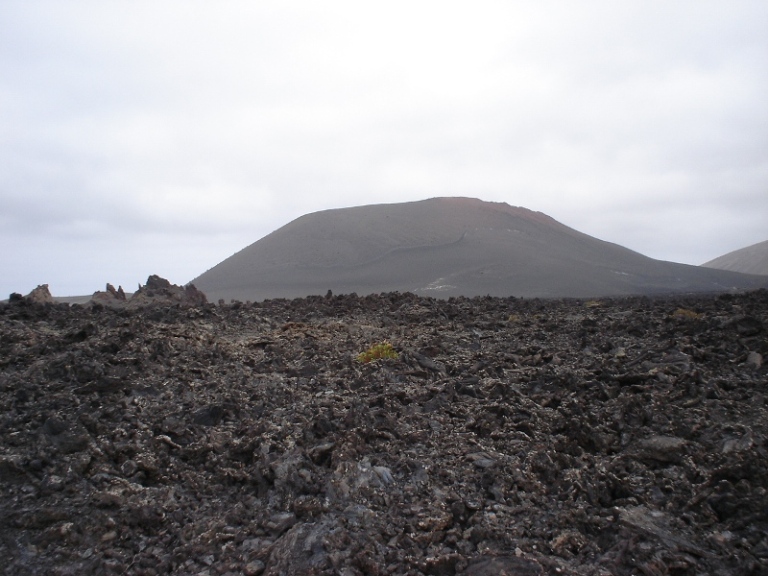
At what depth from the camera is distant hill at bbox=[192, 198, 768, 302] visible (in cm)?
5575

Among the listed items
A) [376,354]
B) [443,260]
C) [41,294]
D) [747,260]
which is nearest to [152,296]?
[41,294]

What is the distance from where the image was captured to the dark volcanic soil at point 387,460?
4000 mm

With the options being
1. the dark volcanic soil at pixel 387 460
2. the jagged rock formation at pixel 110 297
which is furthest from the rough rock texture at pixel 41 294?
the dark volcanic soil at pixel 387 460

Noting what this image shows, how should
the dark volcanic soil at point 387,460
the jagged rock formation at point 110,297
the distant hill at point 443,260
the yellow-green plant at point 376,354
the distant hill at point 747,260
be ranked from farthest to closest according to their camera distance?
the distant hill at point 747,260 → the distant hill at point 443,260 → the jagged rock formation at point 110,297 → the yellow-green plant at point 376,354 → the dark volcanic soil at point 387,460

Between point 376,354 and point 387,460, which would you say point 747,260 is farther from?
point 387,460

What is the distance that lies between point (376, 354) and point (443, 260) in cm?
5779

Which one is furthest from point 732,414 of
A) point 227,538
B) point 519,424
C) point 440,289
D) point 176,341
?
point 440,289

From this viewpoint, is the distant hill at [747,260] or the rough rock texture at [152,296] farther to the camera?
the distant hill at [747,260]

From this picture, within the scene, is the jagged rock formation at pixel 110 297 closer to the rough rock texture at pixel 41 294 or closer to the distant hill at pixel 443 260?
the rough rock texture at pixel 41 294

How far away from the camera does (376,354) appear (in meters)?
9.04

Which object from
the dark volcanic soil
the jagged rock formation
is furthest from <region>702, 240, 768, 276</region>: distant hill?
the dark volcanic soil

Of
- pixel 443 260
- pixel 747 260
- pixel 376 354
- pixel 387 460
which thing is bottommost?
pixel 387 460

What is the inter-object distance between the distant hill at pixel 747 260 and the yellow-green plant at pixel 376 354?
358 ft

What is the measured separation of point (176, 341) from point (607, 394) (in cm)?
602
